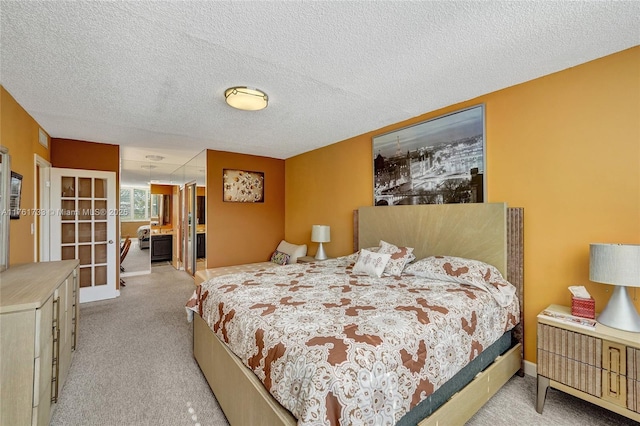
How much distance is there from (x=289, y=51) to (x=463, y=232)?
2.28 m

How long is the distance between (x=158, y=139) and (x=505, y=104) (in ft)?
15.0

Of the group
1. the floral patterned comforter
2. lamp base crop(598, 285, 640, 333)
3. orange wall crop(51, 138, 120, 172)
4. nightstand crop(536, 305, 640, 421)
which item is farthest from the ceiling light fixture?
orange wall crop(51, 138, 120, 172)

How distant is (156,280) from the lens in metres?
5.74

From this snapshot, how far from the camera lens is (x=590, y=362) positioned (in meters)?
1.78

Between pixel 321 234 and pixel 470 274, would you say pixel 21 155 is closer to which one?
pixel 321 234

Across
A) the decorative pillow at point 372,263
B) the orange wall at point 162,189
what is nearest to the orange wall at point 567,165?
the decorative pillow at point 372,263

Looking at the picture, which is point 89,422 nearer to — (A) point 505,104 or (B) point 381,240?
(B) point 381,240

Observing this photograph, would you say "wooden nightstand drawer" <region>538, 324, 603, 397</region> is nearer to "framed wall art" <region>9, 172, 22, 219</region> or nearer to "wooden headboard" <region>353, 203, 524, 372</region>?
"wooden headboard" <region>353, 203, 524, 372</region>

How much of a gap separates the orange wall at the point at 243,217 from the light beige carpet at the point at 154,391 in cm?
177

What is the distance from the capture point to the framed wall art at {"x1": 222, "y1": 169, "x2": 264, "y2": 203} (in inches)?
202

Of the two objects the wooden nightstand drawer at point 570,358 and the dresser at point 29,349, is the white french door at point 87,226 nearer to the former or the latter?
the dresser at point 29,349

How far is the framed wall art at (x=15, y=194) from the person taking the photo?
2486 mm

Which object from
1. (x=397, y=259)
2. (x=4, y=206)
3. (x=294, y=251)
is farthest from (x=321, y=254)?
(x=4, y=206)

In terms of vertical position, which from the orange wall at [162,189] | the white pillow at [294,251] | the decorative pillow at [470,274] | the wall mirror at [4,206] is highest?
the orange wall at [162,189]
